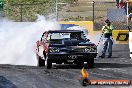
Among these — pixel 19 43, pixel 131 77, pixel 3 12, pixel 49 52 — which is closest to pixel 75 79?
pixel 131 77

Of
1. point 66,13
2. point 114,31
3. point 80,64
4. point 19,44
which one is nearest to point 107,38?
point 19,44

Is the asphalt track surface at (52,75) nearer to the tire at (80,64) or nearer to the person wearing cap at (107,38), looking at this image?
the tire at (80,64)

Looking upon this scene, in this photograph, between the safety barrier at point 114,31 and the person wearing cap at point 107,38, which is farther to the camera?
the safety barrier at point 114,31

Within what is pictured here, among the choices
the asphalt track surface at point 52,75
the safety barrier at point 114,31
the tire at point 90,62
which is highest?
the safety barrier at point 114,31

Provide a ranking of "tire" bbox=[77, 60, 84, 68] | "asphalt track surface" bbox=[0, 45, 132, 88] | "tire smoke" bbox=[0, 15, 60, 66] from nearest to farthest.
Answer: "asphalt track surface" bbox=[0, 45, 132, 88]
"tire" bbox=[77, 60, 84, 68]
"tire smoke" bbox=[0, 15, 60, 66]

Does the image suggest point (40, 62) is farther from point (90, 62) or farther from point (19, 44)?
point (19, 44)

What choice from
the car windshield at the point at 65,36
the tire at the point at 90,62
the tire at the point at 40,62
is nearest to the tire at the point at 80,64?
the tire at the point at 90,62

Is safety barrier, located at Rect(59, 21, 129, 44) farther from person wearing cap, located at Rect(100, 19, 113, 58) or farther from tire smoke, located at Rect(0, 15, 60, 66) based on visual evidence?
tire smoke, located at Rect(0, 15, 60, 66)

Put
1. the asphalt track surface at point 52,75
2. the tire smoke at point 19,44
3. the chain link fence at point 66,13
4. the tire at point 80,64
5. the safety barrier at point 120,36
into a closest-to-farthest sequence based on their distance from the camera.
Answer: the asphalt track surface at point 52,75 < the tire at point 80,64 < the tire smoke at point 19,44 < the safety barrier at point 120,36 < the chain link fence at point 66,13

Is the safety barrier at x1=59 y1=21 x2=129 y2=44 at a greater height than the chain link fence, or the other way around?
the chain link fence

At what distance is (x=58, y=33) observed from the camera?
18500mm

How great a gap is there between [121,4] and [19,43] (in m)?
16.2

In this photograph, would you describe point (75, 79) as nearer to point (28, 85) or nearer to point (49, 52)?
point (28, 85)

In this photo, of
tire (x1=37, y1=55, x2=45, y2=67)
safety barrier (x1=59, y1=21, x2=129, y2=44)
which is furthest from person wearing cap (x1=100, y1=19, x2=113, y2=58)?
safety barrier (x1=59, y1=21, x2=129, y2=44)
